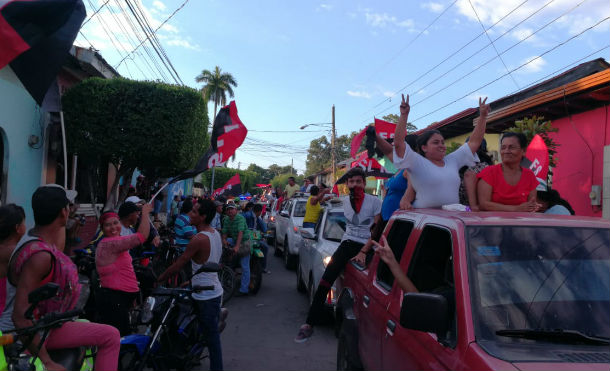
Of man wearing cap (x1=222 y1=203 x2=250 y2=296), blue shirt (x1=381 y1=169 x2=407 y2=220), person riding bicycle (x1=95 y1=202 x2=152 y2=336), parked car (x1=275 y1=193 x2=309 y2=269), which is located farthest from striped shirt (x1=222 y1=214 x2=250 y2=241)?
blue shirt (x1=381 y1=169 x2=407 y2=220)

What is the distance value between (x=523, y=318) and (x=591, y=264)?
1.62ft

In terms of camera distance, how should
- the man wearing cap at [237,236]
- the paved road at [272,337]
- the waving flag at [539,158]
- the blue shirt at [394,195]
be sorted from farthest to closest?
the man wearing cap at [237,236], the waving flag at [539,158], the paved road at [272,337], the blue shirt at [394,195]

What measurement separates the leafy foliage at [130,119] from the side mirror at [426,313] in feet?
31.1

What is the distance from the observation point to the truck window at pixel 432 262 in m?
2.93

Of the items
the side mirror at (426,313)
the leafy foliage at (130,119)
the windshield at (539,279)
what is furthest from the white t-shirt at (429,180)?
the leafy foliage at (130,119)

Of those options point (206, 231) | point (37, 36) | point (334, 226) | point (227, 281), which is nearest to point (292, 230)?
point (334, 226)

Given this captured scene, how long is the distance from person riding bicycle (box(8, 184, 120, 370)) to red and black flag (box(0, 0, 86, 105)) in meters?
1.92

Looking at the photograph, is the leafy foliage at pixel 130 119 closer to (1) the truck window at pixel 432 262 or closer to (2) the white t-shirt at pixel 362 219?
(2) the white t-shirt at pixel 362 219

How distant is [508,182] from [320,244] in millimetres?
4129

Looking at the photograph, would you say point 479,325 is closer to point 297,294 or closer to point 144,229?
point 144,229

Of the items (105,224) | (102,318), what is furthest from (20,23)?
(102,318)

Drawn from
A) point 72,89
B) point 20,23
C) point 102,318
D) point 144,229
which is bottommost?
point 102,318

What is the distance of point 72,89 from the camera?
34.1 ft

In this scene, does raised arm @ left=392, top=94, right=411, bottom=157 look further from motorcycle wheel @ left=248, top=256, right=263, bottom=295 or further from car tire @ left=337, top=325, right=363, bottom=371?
motorcycle wheel @ left=248, top=256, right=263, bottom=295
